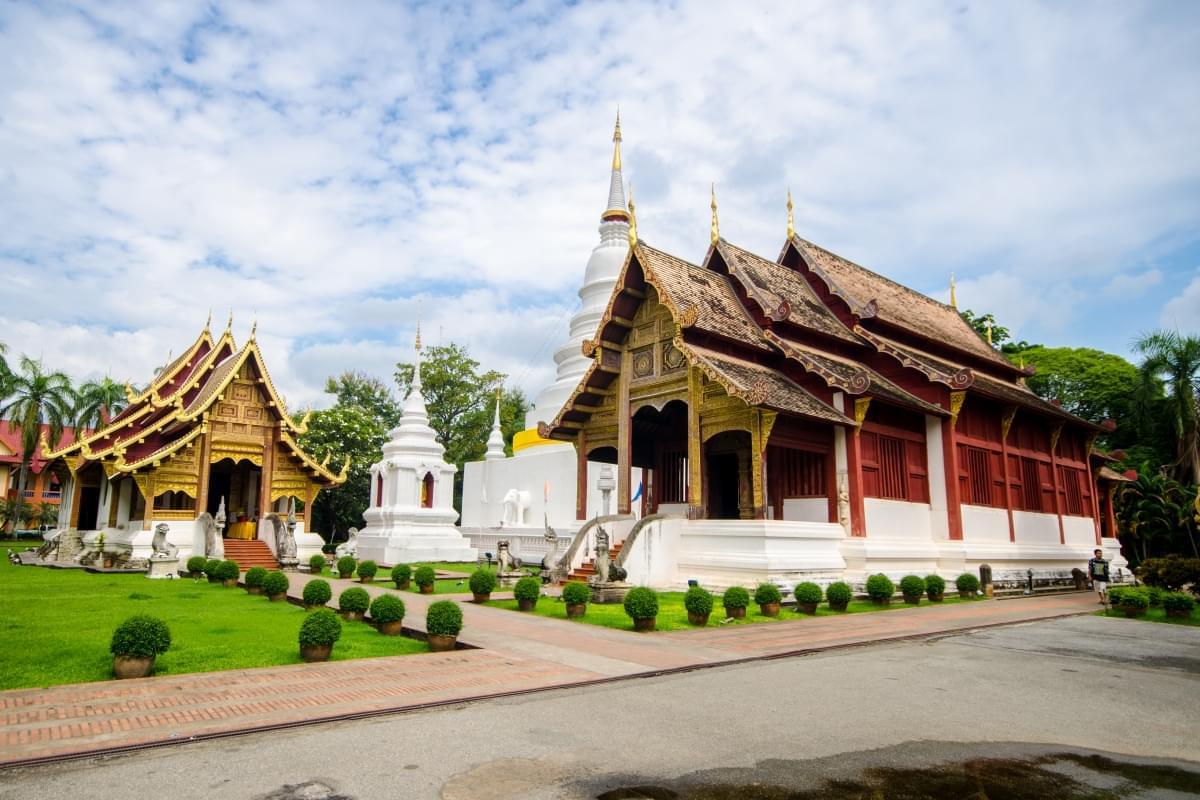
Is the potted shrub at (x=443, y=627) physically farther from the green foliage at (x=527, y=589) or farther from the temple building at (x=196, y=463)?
the temple building at (x=196, y=463)

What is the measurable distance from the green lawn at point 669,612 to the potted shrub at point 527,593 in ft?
0.50

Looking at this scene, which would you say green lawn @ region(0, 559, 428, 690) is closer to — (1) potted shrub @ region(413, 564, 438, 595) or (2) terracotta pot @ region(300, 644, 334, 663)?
(2) terracotta pot @ region(300, 644, 334, 663)

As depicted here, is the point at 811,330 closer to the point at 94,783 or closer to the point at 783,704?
the point at 783,704

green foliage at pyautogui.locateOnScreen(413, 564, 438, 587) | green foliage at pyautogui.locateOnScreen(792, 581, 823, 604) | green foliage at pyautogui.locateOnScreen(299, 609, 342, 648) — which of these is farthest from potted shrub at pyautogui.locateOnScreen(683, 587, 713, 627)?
green foliage at pyautogui.locateOnScreen(413, 564, 438, 587)

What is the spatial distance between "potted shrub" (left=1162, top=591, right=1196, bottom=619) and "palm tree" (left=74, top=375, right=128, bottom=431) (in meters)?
41.3

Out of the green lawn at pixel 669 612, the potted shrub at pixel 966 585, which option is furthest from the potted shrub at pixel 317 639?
the potted shrub at pixel 966 585

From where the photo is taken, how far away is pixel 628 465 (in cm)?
1717

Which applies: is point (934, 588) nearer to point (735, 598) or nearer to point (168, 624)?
point (735, 598)

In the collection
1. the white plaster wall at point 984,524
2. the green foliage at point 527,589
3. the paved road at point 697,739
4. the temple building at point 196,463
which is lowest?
the paved road at point 697,739

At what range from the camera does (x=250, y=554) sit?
864 inches

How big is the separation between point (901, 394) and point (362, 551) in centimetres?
A: 1913

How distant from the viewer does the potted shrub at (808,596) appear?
12.6m

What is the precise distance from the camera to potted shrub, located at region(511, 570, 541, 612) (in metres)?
12.5

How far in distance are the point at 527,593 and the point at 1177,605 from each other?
443 inches
